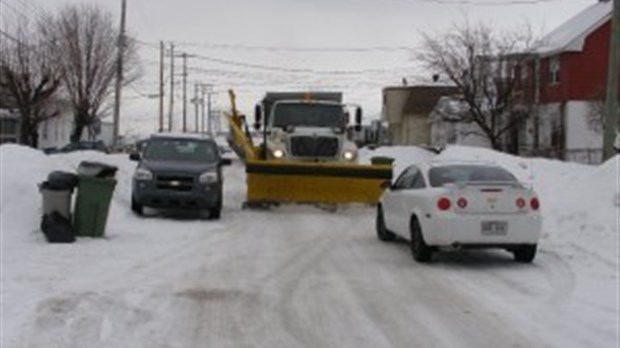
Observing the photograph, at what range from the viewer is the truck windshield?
27.6 meters

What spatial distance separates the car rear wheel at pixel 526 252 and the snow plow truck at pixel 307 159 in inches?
372

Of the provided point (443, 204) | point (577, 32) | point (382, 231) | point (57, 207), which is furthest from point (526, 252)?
point (577, 32)

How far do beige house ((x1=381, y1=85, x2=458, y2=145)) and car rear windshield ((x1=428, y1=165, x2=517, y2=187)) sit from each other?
67.3 m

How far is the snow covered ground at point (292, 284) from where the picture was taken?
977 cm

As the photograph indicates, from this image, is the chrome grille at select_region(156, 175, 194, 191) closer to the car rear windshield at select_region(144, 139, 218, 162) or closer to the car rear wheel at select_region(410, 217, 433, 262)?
the car rear windshield at select_region(144, 139, 218, 162)

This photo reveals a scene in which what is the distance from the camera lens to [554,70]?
2174 inches

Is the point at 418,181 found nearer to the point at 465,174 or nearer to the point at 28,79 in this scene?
the point at 465,174

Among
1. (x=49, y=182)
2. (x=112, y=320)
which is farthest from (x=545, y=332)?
(x=49, y=182)

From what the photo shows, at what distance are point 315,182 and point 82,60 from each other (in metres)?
44.0

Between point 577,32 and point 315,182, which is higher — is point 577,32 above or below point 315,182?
above

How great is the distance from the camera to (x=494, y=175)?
16.1 metres

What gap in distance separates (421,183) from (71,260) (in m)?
5.45

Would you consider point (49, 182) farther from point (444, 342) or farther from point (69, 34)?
point (69, 34)

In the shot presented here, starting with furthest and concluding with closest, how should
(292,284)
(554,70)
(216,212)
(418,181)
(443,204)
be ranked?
(554,70) → (216,212) → (418,181) → (443,204) → (292,284)
